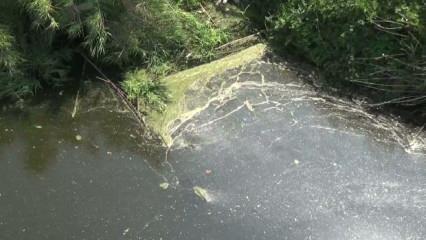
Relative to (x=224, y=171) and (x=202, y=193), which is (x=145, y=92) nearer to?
(x=224, y=171)

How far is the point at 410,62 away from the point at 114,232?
2.47 meters

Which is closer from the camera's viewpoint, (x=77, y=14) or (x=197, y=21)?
(x=77, y=14)

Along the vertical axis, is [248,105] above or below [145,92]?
below

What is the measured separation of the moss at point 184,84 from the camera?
190 inches

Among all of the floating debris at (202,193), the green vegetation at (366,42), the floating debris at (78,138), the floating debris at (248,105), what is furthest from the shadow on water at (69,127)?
the green vegetation at (366,42)

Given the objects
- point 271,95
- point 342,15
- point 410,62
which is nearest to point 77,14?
point 271,95

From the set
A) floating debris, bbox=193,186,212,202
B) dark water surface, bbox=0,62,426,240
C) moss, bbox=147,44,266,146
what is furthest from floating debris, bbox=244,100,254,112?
floating debris, bbox=193,186,212,202

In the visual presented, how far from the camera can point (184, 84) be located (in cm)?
516

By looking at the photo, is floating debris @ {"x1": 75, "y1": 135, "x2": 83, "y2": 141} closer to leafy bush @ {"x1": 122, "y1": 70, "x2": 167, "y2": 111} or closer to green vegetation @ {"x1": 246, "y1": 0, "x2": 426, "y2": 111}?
leafy bush @ {"x1": 122, "y1": 70, "x2": 167, "y2": 111}

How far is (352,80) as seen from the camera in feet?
16.2

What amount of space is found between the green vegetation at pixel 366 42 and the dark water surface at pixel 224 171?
0.80 feet

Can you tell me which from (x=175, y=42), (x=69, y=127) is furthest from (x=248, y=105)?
(x=69, y=127)

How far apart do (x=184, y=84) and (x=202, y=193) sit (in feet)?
3.93

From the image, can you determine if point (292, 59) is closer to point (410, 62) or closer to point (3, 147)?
point (410, 62)
